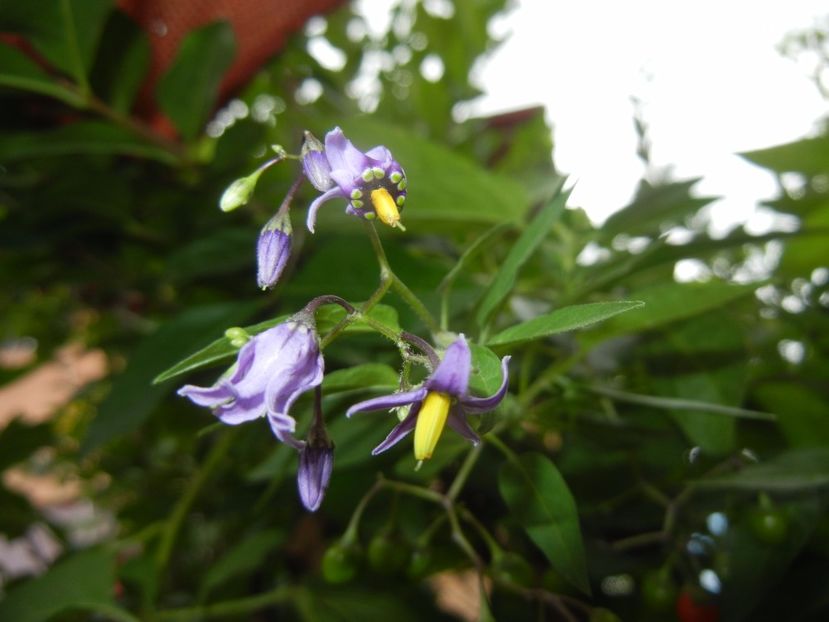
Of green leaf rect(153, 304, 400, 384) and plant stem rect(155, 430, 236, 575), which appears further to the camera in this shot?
plant stem rect(155, 430, 236, 575)

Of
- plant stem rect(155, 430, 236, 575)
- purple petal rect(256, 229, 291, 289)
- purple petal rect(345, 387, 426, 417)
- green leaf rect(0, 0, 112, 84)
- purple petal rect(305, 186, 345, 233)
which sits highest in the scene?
green leaf rect(0, 0, 112, 84)

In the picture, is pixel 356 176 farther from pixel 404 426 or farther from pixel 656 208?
pixel 656 208

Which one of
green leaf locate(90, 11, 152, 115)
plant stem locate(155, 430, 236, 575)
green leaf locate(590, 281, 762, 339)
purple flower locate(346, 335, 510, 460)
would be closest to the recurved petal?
purple flower locate(346, 335, 510, 460)

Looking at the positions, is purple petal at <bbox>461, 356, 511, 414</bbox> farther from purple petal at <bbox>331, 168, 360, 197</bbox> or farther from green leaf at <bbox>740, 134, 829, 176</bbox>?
green leaf at <bbox>740, 134, 829, 176</bbox>

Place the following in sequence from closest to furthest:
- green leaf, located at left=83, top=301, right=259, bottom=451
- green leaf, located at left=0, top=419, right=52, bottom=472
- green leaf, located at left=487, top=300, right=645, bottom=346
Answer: green leaf, located at left=487, top=300, right=645, bottom=346, green leaf, located at left=83, top=301, right=259, bottom=451, green leaf, located at left=0, top=419, right=52, bottom=472

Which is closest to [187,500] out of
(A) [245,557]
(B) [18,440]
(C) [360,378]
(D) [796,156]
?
(A) [245,557]

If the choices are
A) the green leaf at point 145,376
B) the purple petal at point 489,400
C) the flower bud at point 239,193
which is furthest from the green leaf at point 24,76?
the purple petal at point 489,400

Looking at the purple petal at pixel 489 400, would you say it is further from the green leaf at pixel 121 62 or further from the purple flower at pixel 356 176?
the green leaf at pixel 121 62
